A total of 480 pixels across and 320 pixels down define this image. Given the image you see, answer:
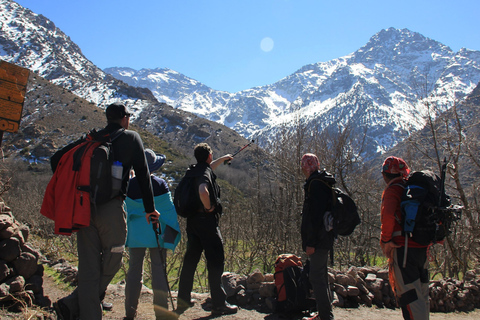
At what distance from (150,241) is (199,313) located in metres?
1.23

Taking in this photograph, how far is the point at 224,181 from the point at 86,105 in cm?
4324

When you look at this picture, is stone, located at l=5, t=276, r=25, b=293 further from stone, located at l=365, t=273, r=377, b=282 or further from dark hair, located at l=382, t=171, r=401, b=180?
stone, located at l=365, t=273, r=377, b=282

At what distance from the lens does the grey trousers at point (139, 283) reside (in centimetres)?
410

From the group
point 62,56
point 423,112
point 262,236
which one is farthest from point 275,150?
point 62,56

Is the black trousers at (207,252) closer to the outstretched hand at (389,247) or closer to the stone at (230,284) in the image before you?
the stone at (230,284)

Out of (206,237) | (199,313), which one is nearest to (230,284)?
(199,313)

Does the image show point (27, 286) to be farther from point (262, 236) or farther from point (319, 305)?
point (262, 236)

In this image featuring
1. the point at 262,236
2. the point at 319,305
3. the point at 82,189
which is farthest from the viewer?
the point at 262,236

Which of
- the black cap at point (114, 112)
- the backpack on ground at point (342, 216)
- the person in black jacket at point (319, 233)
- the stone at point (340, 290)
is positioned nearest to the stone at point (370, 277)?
the stone at point (340, 290)

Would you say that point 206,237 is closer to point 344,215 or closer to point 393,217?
point 344,215

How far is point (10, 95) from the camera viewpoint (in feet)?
12.0

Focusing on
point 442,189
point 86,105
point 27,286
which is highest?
point 86,105

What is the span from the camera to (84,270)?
311cm

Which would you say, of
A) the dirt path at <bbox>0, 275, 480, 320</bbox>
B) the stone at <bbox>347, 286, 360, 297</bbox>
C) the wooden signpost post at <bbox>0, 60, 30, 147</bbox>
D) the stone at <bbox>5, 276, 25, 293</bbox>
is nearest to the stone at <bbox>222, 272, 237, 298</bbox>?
the dirt path at <bbox>0, 275, 480, 320</bbox>
